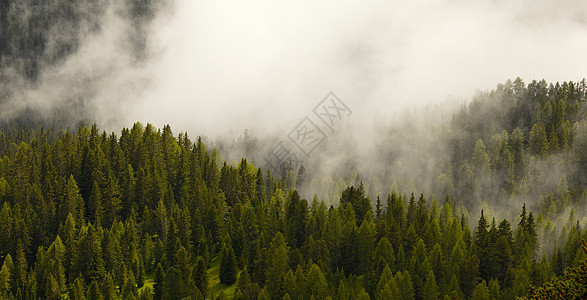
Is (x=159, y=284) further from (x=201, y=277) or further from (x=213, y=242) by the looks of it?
(x=213, y=242)

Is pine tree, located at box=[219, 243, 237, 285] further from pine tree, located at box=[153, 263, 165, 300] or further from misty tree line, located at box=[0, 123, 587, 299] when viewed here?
pine tree, located at box=[153, 263, 165, 300]

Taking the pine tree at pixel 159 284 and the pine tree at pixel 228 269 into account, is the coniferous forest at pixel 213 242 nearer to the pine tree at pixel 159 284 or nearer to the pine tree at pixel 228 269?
the pine tree at pixel 228 269

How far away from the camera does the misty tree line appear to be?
112812mm

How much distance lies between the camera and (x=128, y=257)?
130m

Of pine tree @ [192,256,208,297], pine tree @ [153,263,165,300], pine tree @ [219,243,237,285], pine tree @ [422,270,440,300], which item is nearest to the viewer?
pine tree @ [422,270,440,300]

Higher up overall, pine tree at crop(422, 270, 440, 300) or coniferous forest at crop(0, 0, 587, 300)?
coniferous forest at crop(0, 0, 587, 300)

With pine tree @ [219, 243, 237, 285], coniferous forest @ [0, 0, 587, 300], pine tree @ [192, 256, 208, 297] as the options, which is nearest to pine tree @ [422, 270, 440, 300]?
coniferous forest @ [0, 0, 587, 300]

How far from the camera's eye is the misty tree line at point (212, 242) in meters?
113

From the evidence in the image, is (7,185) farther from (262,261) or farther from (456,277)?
(456,277)

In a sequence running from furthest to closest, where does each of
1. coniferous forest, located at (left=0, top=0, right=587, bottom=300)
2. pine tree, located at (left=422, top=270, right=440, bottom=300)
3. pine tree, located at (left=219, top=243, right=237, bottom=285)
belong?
pine tree, located at (left=219, top=243, right=237, bottom=285)
coniferous forest, located at (left=0, top=0, right=587, bottom=300)
pine tree, located at (left=422, top=270, right=440, bottom=300)

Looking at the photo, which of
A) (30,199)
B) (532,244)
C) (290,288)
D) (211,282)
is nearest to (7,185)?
(30,199)

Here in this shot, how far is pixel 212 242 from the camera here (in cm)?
13688

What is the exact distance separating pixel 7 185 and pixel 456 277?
11468 centimetres

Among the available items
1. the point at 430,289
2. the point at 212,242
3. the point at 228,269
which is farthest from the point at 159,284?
the point at 430,289
